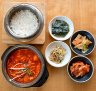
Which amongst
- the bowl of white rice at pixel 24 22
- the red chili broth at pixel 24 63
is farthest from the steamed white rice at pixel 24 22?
the red chili broth at pixel 24 63

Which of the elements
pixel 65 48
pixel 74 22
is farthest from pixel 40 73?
pixel 74 22

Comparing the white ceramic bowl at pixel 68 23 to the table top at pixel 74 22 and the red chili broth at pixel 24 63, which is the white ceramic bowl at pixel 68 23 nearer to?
the table top at pixel 74 22

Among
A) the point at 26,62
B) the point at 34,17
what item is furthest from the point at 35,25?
the point at 26,62

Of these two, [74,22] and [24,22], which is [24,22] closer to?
[24,22]

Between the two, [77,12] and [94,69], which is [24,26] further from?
[94,69]

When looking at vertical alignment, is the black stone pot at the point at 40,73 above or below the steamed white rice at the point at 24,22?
below

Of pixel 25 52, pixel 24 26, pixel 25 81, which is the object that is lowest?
pixel 25 81

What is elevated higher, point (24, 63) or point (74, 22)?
point (74, 22)
